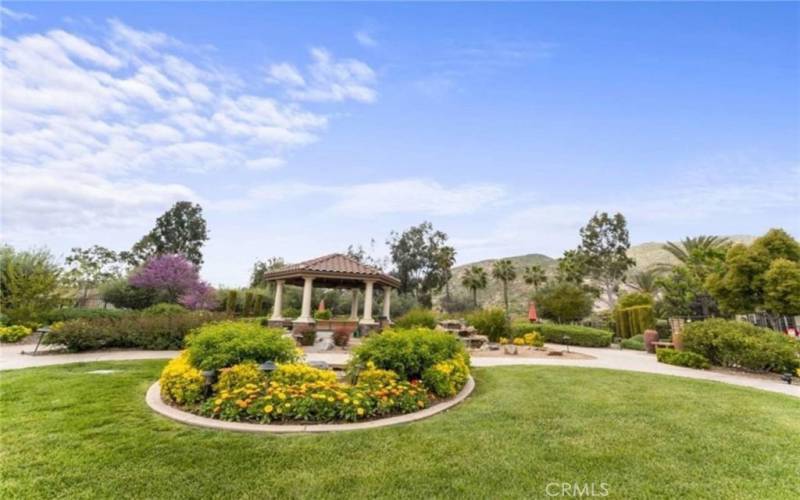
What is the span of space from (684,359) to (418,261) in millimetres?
30737

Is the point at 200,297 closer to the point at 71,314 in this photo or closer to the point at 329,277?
the point at 71,314

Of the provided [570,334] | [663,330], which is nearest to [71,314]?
[570,334]

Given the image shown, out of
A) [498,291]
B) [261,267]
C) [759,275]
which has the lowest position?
[759,275]

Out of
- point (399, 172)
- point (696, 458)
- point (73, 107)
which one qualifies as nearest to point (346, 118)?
point (399, 172)

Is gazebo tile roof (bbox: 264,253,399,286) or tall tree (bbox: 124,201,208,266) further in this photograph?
tall tree (bbox: 124,201,208,266)

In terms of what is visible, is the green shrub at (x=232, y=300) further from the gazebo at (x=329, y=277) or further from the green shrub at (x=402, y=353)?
the green shrub at (x=402, y=353)

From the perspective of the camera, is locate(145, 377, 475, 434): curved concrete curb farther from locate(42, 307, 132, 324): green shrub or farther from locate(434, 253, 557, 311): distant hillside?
locate(434, 253, 557, 311): distant hillside

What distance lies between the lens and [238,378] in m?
5.50

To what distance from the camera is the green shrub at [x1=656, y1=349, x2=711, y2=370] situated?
10312mm

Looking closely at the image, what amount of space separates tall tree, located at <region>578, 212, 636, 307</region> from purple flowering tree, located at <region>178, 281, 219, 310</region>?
33713 millimetres

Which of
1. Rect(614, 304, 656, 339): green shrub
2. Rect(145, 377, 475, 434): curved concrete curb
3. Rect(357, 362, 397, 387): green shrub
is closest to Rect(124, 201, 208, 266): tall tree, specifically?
Rect(614, 304, 656, 339): green shrub

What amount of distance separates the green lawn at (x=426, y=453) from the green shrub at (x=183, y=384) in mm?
393

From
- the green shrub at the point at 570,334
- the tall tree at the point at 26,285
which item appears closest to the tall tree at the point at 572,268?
the green shrub at the point at 570,334

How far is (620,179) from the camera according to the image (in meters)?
14.2
